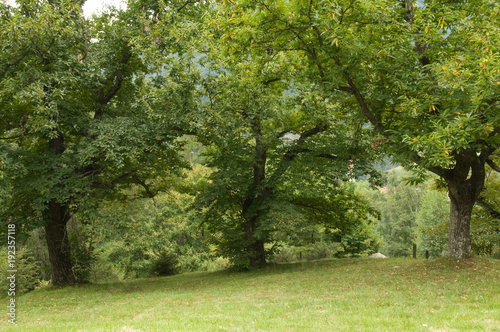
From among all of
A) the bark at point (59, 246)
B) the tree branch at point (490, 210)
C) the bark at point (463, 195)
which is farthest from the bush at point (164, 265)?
the tree branch at point (490, 210)

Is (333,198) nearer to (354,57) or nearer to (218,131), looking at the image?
Answer: (218,131)

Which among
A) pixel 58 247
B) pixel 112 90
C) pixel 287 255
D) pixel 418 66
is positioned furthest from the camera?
pixel 287 255

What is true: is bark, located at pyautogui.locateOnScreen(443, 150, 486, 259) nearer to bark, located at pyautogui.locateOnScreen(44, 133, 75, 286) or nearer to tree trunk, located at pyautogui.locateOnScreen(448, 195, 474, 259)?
tree trunk, located at pyautogui.locateOnScreen(448, 195, 474, 259)

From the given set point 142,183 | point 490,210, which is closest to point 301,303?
point 142,183

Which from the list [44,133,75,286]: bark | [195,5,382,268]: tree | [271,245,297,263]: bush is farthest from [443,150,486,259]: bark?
[271,245,297,263]: bush

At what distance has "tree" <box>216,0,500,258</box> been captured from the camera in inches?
276

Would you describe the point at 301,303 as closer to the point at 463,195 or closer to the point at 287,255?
the point at 463,195

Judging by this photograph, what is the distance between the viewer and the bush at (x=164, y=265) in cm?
2030

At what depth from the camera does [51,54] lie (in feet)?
36.7

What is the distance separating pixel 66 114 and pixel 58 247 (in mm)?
5480

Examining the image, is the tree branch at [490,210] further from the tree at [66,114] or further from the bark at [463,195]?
the tree at [66,114]

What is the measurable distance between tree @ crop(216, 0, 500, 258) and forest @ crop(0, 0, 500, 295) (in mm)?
52

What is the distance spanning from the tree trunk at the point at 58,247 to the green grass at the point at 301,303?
25.1 inches

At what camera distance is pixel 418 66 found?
917cm
